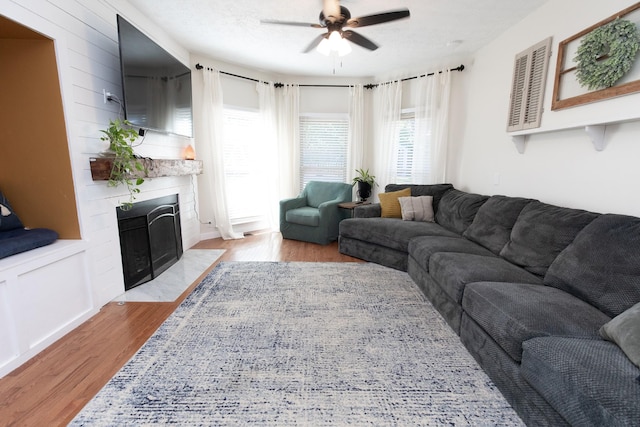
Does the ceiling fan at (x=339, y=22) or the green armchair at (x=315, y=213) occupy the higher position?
the ceiling fan at (x=339, y=22)

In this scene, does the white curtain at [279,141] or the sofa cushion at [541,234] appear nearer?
the sofa cushion at [541,234]

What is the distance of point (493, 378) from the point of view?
4.96ft

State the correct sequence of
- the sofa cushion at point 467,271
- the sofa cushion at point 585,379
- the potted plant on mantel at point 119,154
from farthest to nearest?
1. the potted plant on mantel at point 119,154
2. the sofa cushion at point 467,271
3. the sofa cushion at point 585,379

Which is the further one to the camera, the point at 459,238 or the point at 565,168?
the point at 459,238

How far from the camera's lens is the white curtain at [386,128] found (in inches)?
174

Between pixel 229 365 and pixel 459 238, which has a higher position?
pixel 459 238

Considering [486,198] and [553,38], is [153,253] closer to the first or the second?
[486,198]

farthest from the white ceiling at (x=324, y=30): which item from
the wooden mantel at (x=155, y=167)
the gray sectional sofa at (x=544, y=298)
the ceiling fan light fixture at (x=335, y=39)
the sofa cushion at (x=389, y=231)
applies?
the sofa cushion at (x=389, y=231)

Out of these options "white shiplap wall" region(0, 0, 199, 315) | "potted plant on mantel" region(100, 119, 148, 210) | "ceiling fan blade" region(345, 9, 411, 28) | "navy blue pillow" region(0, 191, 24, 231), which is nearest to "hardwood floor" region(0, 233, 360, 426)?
"white shiplap wall" region(0, 0, 199, 315)

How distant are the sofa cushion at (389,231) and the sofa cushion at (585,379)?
5.84 feet

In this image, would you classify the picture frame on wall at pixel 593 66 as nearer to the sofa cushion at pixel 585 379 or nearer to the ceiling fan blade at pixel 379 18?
the ceiling fan blade at pixel 379 18

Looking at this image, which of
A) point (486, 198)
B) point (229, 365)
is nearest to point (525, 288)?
point (486, 198)

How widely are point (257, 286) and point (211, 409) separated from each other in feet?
4.56

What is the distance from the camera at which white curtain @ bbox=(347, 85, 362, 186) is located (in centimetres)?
471
